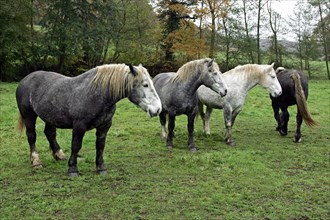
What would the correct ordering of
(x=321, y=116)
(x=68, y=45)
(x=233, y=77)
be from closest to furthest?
(x=233, y=77) < (x=321, y=116) < (x=68, y=45)

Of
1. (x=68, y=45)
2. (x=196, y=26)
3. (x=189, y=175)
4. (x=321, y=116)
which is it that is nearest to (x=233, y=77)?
(x=189, y=175)

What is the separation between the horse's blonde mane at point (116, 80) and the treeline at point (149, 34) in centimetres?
1792

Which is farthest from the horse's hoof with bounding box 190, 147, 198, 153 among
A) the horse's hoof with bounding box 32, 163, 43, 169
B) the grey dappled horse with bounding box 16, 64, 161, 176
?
the horse's hoof with bounding box 32, 163, 43, 169

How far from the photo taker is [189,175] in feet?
19.4

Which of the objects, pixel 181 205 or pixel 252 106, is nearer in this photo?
pixel 181 205

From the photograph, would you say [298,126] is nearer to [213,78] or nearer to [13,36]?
[213,78]

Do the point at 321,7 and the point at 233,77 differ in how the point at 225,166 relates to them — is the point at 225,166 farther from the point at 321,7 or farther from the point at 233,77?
the point at 321,7

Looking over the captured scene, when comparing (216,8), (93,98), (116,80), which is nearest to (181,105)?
(116,80)

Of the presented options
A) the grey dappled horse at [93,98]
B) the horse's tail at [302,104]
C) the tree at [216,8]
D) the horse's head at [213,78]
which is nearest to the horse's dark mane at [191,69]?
the horse's head at [213,78]

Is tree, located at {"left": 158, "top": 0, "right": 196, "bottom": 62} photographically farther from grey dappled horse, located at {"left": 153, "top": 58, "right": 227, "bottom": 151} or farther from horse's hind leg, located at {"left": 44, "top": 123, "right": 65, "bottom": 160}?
horse's hind leg, located at {"left": 44, "top": 123, "right": 65, "bottom": 160}

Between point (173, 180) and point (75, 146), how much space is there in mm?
1580

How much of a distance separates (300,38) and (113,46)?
15618 millimetres

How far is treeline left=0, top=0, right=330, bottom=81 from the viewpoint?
23875mm

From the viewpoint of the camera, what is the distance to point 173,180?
5578mm
